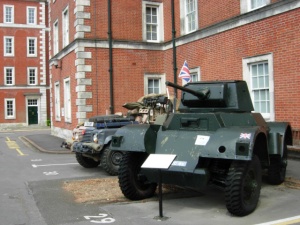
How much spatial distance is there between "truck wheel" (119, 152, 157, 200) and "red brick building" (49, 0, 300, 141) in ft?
20.2

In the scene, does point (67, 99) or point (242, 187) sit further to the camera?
point (67, 99)

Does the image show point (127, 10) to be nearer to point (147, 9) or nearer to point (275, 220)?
point (147, 9)

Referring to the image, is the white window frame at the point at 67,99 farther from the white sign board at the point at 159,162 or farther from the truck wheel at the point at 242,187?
the truck wheel at the point at 242,187

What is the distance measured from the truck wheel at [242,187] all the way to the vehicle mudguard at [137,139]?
1.50 meters

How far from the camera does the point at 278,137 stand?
727cm

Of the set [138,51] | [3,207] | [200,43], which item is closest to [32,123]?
[138,51]

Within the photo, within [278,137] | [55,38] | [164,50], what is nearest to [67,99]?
[55,38]

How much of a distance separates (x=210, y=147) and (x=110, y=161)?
397 cm

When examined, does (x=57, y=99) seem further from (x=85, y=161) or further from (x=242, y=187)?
(x=242, y=187)

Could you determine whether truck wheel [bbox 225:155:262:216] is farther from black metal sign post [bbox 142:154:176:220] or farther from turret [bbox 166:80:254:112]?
turret [bbox 166:80:254:112]

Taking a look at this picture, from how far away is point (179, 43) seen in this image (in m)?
16.3

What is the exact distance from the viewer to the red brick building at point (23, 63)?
125 ft

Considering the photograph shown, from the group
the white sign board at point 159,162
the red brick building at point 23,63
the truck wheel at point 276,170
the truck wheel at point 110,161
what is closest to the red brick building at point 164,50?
the truck wheel at point 276,170

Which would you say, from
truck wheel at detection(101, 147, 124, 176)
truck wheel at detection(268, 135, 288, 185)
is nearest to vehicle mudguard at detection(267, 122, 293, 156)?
truck wheel at detection(268, 135, 288, 185)
